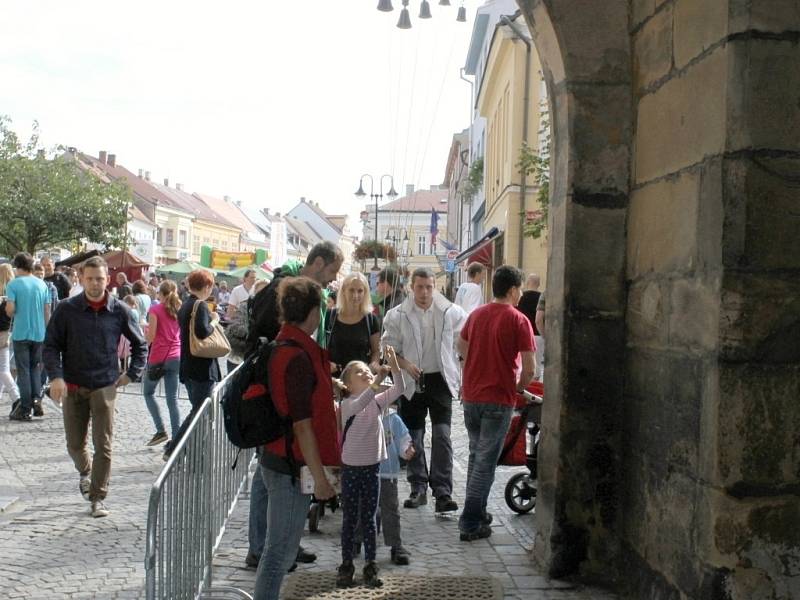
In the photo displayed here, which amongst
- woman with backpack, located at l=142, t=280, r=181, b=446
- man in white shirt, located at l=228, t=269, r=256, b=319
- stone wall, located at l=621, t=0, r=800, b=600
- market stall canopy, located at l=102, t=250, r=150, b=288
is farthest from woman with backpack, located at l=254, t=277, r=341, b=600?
market stall canopy, located at l=102, t=250, r=150, b=288

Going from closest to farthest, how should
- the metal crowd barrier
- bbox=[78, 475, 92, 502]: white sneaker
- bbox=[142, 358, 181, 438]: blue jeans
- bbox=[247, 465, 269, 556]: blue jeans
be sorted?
the metal crowd barrier, bbox=[247, 465, 269, 556]: blue jeans, bbox=[78, 475, 92, 502]: white sneaker, bbox=[142, 358, 181, 438]: blue jeans

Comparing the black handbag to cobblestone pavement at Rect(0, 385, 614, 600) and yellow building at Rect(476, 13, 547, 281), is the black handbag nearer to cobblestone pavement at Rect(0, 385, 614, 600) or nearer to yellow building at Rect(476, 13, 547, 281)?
cobblestone pavement at Rect(0, 385, 614, 600)

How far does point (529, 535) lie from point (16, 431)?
639 cm

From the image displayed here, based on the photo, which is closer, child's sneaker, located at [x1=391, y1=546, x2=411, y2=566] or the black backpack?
the black backpack

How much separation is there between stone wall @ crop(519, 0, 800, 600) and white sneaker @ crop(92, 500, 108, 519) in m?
3.09

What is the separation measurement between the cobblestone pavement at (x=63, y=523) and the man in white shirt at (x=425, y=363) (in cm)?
203

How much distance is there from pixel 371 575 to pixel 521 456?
2178 millimetres

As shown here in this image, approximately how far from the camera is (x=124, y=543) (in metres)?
6.28

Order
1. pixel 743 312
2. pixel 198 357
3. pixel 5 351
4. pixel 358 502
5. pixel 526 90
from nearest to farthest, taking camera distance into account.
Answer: pixel 743 312 → pixel 358 502 → pixel 198 357 → pixel 5 351 → pixel 526 90

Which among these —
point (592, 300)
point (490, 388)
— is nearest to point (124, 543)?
point (490, 388)

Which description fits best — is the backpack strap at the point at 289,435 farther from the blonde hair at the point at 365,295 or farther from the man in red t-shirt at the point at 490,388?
the blonde hair at the point at 365,295

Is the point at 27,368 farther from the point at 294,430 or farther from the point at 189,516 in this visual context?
the point at 294,430

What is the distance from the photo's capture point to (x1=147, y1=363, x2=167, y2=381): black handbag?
10.1m

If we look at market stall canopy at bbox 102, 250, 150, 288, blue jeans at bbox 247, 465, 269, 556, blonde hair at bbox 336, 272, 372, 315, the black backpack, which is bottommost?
blue jeans at bbox 247, 465, 269, 556
